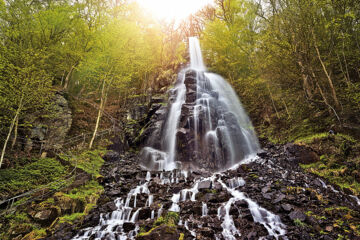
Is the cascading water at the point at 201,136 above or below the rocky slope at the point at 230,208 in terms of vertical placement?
above

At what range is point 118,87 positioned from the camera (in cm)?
1428

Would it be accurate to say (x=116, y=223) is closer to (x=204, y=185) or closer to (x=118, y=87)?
(x=204, y=185)

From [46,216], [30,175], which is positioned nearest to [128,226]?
[46,216]

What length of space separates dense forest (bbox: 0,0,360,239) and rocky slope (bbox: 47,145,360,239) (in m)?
0.48

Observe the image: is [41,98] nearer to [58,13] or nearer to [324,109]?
[58,13]

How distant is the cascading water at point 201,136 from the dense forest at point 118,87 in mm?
2017

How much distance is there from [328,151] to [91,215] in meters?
11.9

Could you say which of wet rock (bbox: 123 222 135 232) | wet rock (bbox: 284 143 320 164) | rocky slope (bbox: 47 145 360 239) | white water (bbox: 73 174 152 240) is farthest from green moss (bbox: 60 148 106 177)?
wet rock (bbox: 284 143 320 164)

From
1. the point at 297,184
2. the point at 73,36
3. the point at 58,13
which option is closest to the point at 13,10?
the point at 58,13

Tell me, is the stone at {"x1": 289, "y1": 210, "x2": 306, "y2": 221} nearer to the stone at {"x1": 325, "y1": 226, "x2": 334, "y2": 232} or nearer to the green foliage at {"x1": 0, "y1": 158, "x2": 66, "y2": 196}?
the stone at {"x1": 325, "y1": 226, "x2": 334, "y2": 232}

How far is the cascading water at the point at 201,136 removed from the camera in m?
13.3

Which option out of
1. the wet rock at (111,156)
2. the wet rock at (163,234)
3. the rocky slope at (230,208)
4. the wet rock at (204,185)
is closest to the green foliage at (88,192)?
the rocky slope at (230,208)

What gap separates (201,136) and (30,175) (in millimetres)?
10986

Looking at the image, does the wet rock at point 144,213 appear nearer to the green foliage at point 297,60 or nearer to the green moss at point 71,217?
the green moss at point 71,217
